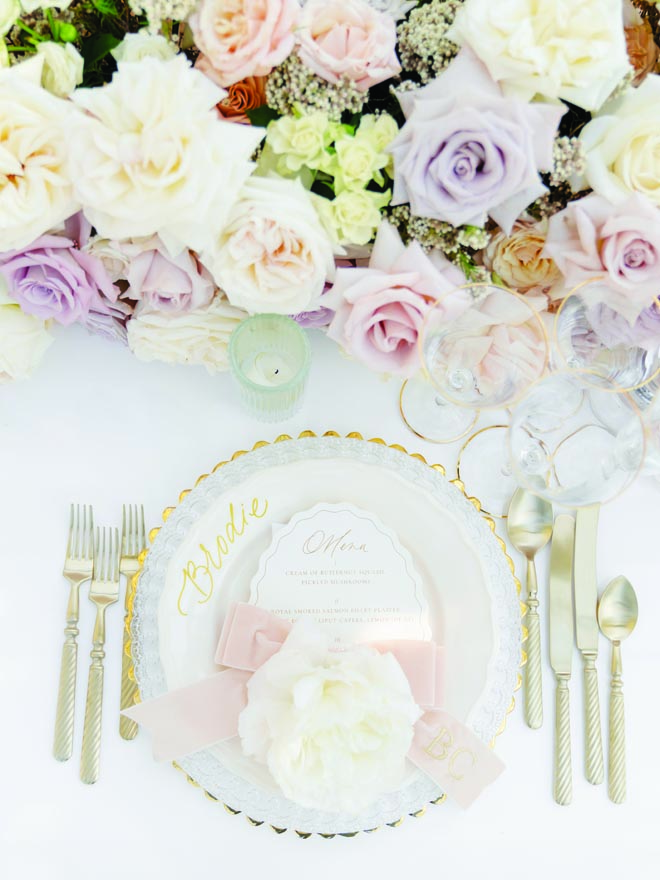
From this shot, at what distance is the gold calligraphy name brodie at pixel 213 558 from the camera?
1011 mm

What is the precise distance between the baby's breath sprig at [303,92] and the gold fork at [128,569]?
58 cm

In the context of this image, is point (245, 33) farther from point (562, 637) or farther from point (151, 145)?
point (562, 637)

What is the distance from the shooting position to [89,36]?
89cm

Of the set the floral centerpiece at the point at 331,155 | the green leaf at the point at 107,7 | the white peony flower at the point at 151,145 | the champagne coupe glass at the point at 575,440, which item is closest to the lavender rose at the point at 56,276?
the floral centerpiece at the point at 331,155

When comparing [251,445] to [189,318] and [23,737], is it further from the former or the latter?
[23,737]

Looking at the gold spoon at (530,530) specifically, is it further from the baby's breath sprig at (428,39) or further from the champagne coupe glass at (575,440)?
A: the baby's breath sprig at (428,39)

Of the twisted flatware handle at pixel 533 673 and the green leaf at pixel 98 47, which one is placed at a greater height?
the green leaf at pixel 98 47

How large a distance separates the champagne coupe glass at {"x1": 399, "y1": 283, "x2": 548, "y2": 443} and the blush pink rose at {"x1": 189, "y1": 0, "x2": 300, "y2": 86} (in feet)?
1.09

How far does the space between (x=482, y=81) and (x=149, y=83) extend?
36 cm

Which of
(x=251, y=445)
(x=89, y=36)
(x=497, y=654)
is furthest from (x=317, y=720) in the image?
(x=89, y=36)

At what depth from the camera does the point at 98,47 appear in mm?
863

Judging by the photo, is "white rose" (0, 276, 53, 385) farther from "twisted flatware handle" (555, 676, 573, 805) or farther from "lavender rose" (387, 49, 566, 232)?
"twisted flatware handle" (555, 676, 573, 805)

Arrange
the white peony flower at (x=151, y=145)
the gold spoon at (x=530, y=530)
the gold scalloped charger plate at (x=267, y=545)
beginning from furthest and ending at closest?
the gold spoon at (x=530, y=530), the gold scalloped charger plate at (x=267, y=545), the white peony flower at (x=151, y=145)

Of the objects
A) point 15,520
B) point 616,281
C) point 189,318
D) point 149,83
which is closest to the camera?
point 149,83
